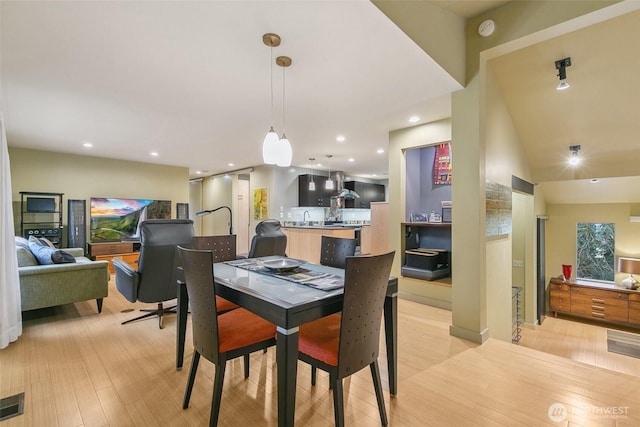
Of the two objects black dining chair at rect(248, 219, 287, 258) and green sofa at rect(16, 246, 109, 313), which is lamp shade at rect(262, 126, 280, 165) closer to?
black dining chair at rect(248, 219, 287, 258)

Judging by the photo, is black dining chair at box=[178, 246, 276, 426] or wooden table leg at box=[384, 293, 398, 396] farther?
wooden table leg at box=[384, 293, 398, 396]

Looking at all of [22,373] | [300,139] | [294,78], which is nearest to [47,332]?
[22,373]

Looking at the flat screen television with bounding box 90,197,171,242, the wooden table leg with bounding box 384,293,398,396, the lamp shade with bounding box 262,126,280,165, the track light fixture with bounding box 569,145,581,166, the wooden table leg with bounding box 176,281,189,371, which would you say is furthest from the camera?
the flat screen television with bounding box 90,197,171,242

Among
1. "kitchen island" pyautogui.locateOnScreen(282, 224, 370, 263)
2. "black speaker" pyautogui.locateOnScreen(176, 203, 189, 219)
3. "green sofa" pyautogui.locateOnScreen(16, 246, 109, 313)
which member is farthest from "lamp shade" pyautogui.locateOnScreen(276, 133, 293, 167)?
"black speaker" pyautogui.locateOnScreen(176, 203, 189, 219)

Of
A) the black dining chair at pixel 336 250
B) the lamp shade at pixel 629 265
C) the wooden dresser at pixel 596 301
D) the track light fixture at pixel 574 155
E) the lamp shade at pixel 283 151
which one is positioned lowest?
the wooden dresser at pixel 596 301

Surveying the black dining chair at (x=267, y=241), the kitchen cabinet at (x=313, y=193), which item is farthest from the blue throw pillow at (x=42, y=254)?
the kitchen cabinet at (x=313, y=193)

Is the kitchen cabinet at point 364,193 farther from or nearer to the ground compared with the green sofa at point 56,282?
farther from the ground

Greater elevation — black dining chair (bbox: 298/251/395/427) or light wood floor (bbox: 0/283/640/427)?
black dining chair (bbox: 298/251/395/427)

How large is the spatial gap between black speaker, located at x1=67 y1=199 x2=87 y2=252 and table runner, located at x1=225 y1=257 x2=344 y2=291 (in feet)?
→ 18.4

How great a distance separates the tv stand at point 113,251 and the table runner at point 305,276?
4959 millimetres

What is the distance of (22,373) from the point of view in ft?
Result: 6.93

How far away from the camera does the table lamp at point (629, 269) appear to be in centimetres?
554

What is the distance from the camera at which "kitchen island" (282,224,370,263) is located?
5973 millimetres

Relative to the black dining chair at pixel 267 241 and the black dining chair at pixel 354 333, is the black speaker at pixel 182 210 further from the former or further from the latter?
the black dining chair at pixel 354 333
